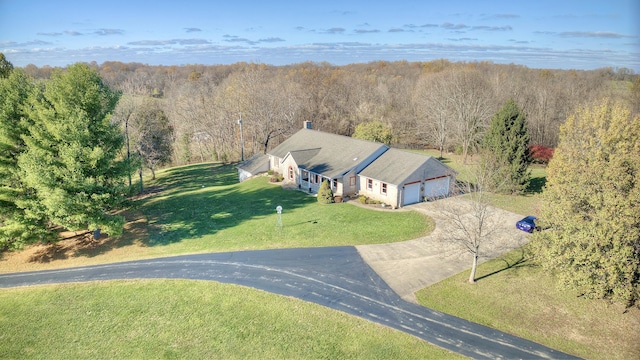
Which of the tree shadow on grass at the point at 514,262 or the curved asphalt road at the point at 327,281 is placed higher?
the tree shadow on grass at the point at 514,262

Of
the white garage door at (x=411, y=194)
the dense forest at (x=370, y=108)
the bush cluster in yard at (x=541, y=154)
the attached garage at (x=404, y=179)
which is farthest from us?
the dense forest at (x=370, y=108)

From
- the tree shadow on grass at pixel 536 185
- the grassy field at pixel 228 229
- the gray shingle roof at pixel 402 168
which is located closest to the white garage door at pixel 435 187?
the gray shingle roof at pixel 402 168

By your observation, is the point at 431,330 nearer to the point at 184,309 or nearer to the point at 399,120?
the point at 184,309

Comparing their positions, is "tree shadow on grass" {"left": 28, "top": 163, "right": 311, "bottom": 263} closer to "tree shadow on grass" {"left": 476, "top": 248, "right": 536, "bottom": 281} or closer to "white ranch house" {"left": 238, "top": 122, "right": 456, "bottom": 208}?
"white ranch house" {"left": 238, "top": 122, "right": 456, "bottom": 208}

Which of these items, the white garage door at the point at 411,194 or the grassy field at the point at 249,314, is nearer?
the grassy field at the point at 249,314

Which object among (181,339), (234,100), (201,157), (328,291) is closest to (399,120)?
(234,100)

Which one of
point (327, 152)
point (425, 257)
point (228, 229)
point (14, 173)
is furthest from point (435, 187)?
point (14, 173)

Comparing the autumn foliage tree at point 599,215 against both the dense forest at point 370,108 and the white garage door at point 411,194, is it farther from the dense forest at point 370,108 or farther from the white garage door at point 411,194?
the dense forest at point 370,108

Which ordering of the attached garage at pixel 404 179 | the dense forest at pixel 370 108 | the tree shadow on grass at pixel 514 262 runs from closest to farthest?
the tree shadow on grass at pixel 514 262, the attached garage at pixel 404 179, the dense forest at pixel 370 108
